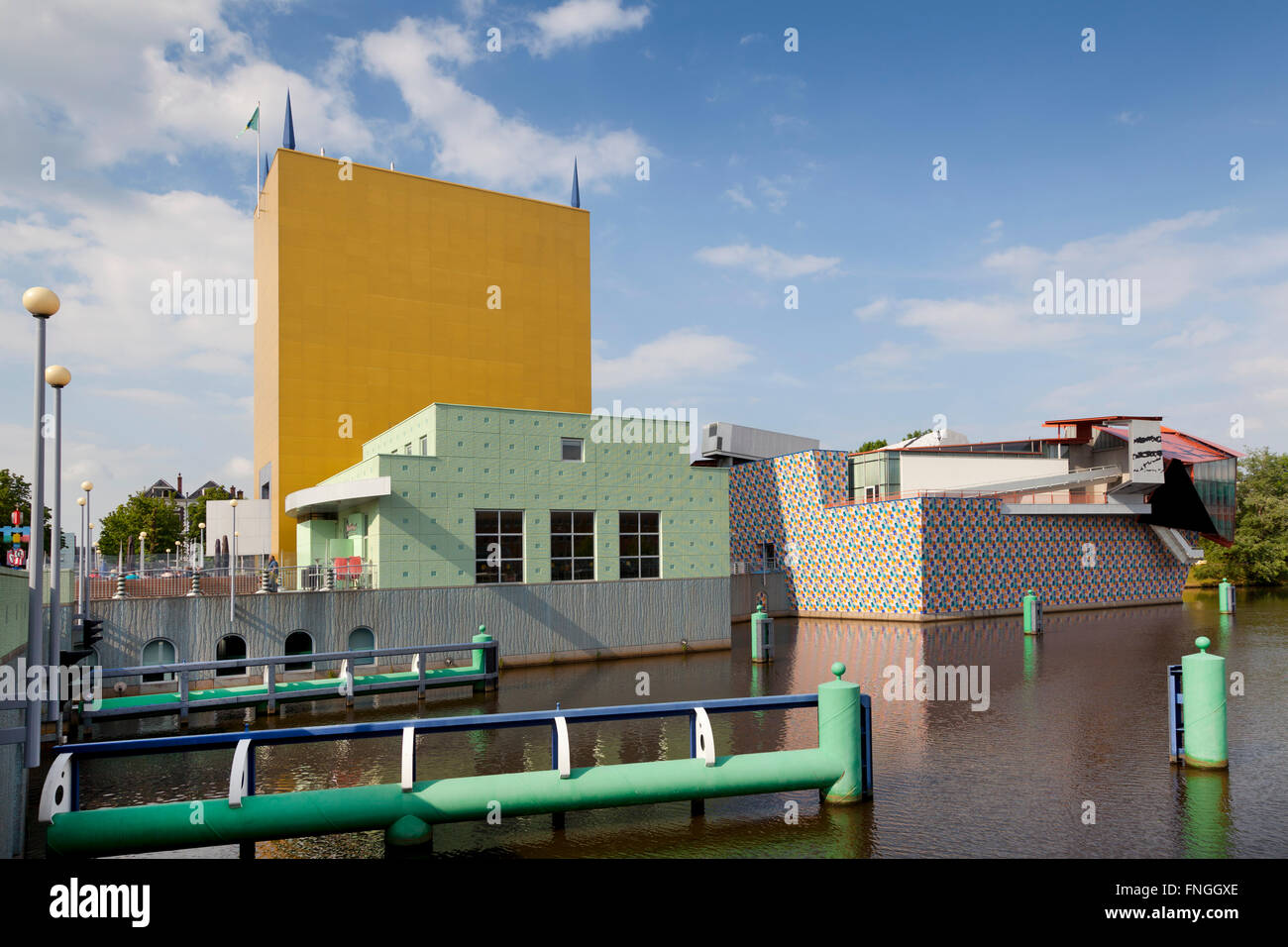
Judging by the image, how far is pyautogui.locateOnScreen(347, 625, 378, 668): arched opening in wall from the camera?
22422 mm

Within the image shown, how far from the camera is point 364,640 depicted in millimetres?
22625

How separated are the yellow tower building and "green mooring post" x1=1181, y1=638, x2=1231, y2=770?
30.3 meters

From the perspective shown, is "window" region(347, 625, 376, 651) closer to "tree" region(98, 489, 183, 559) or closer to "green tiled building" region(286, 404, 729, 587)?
"green tiled building" region(286, 404, 729, 587)

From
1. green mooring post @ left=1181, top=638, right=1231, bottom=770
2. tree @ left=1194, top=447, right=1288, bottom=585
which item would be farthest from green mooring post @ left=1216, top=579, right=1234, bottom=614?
green mooring post @ left=1181, top=638, right=1231, bottom=770

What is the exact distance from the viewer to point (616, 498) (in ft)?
87.2

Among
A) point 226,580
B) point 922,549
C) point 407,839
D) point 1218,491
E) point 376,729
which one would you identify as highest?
point 1218,491

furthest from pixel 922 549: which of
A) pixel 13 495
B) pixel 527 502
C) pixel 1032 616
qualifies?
pixel 13 495

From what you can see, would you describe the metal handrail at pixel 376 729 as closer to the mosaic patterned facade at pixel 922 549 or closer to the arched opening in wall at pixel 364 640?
the arched opening in wall at pixel 364 640

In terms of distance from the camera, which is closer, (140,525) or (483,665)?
(483,665)

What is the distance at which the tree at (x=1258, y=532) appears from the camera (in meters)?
55.0

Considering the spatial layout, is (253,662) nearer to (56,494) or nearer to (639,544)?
(56,494)

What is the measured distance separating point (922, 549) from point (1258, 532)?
33929mm
